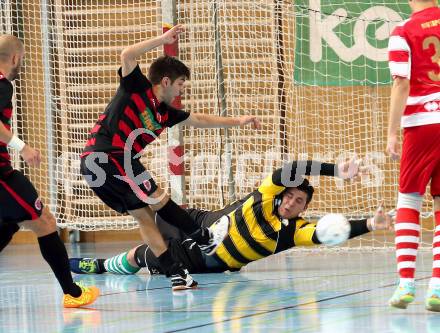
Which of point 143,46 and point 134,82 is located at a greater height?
point 143,46

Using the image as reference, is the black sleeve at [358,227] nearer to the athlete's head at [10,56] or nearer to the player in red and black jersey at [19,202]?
the player in red and black jersey at [19,202]

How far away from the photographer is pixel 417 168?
4441 mm

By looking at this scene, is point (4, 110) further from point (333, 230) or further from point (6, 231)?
point (333, 230)

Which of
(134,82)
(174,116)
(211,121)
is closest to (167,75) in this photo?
(134,82)

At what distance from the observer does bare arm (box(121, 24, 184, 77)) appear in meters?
5.42

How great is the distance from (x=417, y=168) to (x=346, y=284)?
1555 millimetres

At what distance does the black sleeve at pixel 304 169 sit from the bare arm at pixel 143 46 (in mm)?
1127

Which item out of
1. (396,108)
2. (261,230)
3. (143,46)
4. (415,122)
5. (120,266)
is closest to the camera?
(396,108)

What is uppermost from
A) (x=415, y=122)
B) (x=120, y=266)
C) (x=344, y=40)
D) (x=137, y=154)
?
(x=344, y=40)

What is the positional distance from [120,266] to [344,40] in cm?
346

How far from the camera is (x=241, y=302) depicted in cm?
507

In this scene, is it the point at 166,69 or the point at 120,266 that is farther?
the point at 120,266

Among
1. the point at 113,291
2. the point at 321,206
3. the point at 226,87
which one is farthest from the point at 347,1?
the point at 113,291

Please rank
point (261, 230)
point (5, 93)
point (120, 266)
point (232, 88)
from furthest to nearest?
point (232, 88) < point (120, 266) < point (261, 230) < point (5, 93)
